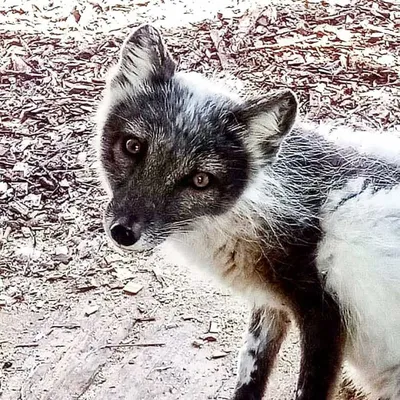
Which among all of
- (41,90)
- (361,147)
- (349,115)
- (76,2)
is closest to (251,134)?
(361,147)

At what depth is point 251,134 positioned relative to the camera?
2652 millimetres

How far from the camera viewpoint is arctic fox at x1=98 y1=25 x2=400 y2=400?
2.58 m

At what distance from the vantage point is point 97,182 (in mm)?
4238

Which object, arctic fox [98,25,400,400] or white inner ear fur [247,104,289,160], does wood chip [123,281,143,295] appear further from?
white inner ear fur [247,104,289,160]

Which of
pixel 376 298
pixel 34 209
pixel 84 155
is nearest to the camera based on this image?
pixel 376 298

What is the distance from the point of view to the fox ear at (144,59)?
2709 millimetres

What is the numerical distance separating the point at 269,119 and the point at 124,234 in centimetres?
59

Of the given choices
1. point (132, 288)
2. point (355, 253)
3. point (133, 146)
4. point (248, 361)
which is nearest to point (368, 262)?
point (355, 253)

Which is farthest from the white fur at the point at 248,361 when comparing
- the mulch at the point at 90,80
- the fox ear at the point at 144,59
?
the fox ear at the point at 144,59

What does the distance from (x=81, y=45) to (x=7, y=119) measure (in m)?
0.87

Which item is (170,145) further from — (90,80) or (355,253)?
(90,80)

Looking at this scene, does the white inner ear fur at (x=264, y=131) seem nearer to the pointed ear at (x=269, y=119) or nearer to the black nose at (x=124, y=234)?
the pointed ear at (x=269, y=119)

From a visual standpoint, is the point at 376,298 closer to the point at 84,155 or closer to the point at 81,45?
the point at 84,155

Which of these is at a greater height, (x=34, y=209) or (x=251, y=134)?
(x=251, y=134)
